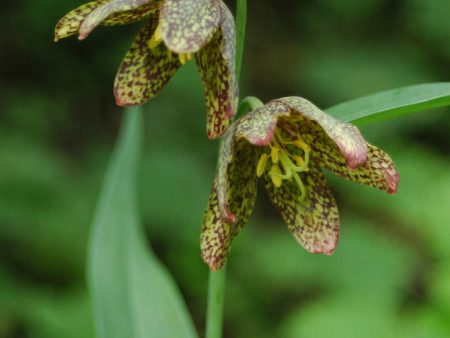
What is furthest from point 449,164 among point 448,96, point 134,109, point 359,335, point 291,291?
point 448,96

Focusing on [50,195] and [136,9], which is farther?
[50,195]

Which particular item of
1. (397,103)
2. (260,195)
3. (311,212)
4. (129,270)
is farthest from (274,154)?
(260,195)

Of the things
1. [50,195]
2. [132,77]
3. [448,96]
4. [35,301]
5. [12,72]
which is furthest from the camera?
[12,72]

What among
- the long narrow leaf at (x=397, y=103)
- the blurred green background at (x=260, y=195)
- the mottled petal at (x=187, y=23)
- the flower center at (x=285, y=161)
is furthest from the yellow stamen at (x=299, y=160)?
the blurred green background at (x=260, y=195)

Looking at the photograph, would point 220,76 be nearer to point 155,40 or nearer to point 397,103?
point 155,40

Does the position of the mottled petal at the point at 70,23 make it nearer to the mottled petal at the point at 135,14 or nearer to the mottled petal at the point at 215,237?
the mottled petal at the point at 135,14

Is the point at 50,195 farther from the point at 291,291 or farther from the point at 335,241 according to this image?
the point at 335,241

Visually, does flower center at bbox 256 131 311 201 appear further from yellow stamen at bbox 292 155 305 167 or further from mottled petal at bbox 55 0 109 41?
mottled petal at bbox 55 0 109 41
